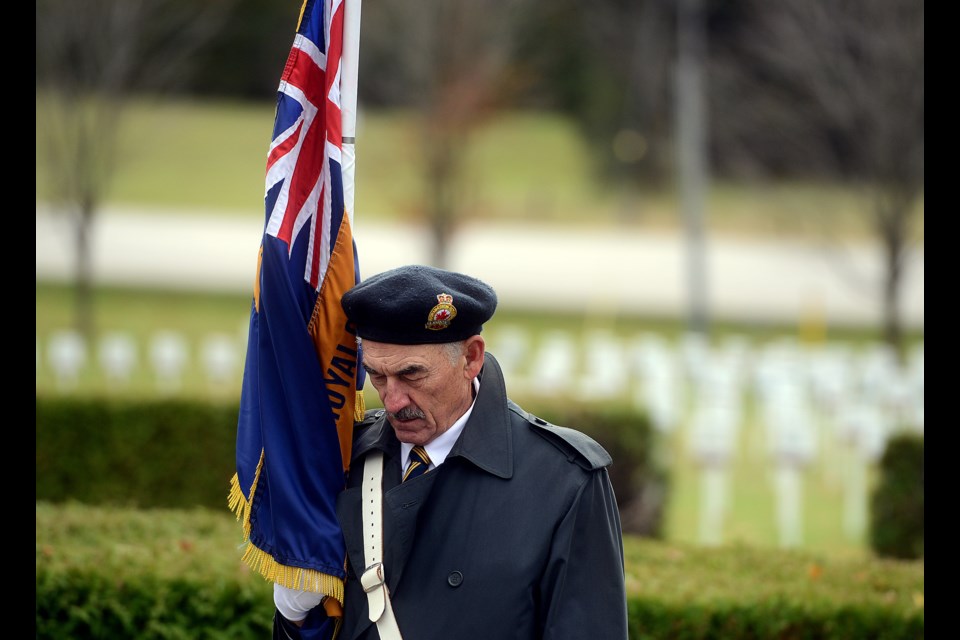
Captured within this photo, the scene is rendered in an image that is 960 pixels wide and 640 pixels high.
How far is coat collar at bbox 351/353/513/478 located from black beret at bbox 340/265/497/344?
0.16 meters

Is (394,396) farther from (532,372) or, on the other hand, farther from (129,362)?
(532,372)

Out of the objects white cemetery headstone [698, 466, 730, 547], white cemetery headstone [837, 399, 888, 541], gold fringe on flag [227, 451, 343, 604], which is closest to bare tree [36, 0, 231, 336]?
white cemetery headstone [698, 466, 730, 547]

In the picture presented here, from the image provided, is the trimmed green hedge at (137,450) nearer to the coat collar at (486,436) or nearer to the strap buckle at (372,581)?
the coat collar at (486,436)

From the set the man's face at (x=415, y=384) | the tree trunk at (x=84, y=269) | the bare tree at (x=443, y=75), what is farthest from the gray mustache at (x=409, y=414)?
the bare tree at (x=443, y=75)

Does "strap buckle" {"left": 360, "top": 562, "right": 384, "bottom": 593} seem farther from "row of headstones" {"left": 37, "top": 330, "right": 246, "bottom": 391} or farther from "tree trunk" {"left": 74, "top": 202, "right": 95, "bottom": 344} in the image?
"tree trunk" {"left": 74, "top": 202, "right": 95, "bottom": 344}

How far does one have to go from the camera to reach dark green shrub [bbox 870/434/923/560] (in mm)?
8984

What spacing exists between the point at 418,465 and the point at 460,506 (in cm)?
17

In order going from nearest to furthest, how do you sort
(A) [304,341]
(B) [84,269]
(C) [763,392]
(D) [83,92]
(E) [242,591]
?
(A) [304,341]
(E) [242,591]
(C) [763,392]
(B) [84,269]
(D) [83,92]

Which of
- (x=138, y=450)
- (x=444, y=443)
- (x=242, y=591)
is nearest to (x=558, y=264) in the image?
(x=138, y=450)

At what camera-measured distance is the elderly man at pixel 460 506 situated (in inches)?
118

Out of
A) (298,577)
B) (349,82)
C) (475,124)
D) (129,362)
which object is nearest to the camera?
(298,577)

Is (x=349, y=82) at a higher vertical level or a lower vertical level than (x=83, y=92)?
lower

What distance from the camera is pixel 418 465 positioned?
3178 millimetres

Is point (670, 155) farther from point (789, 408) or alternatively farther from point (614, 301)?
point (789, 408)
